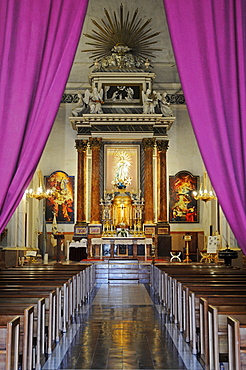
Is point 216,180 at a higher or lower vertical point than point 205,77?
lower

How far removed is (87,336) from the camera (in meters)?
6.68

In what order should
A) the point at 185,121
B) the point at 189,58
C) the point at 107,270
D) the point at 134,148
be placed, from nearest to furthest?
the point at 189,58 < the point at 107,270 < the point at 134,148 < the point at 185,121

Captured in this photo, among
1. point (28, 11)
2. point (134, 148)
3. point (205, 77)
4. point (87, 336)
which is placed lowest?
point (87, 336)

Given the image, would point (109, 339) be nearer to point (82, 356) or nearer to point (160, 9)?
point (82, 356)

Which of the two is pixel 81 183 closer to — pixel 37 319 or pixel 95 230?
pixel 95 230

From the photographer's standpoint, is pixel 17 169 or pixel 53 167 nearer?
pixel 17 169

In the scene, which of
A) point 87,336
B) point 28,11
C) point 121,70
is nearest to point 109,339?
point 87,336

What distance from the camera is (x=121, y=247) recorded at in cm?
1847

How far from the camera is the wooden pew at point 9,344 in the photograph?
152 inches

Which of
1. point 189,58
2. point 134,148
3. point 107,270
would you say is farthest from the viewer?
point 134,148

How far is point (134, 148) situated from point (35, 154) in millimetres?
15653

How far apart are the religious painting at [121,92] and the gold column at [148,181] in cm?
198

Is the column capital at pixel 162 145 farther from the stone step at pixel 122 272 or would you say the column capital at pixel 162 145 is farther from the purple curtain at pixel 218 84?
the purple curtain at pixel 218 84

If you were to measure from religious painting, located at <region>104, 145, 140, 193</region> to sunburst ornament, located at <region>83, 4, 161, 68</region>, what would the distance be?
362cm
